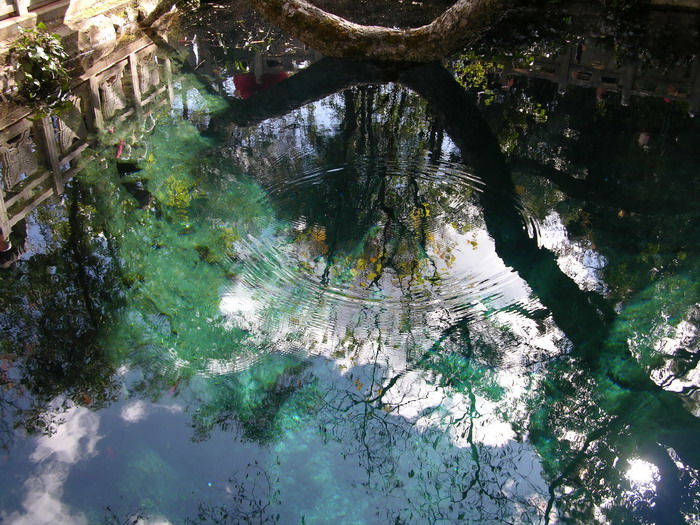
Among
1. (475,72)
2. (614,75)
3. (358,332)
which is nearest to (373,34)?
(475,72)

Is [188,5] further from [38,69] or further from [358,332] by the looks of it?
[358,332]

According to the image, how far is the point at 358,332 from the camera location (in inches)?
159

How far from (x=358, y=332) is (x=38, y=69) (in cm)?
548

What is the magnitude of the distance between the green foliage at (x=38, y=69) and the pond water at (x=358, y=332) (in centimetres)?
102

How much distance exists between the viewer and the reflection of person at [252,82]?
26.7ft

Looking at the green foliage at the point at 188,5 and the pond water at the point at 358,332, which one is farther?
the green foliage at the point at 188,5

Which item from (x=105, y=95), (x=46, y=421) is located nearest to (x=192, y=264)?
(x=46, y=421)

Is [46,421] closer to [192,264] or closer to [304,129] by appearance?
[192,264]

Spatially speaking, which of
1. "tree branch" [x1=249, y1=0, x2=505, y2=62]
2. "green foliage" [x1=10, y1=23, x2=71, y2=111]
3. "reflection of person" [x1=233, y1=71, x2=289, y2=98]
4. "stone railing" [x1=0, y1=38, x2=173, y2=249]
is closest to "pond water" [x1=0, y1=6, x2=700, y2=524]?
"stone railing" [x1=0, y1=38, x2=173, y2=249]

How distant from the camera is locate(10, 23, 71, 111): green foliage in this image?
6.86 metres

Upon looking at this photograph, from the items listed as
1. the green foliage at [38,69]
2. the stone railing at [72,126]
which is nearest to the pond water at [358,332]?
the stone railing at [72,126]

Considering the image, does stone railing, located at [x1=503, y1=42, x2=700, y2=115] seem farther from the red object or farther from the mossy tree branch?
the red object

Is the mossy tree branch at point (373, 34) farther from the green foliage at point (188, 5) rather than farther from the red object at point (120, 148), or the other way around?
the red object at point (120, 148)

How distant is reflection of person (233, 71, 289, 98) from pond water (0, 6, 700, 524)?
→ 161cm
